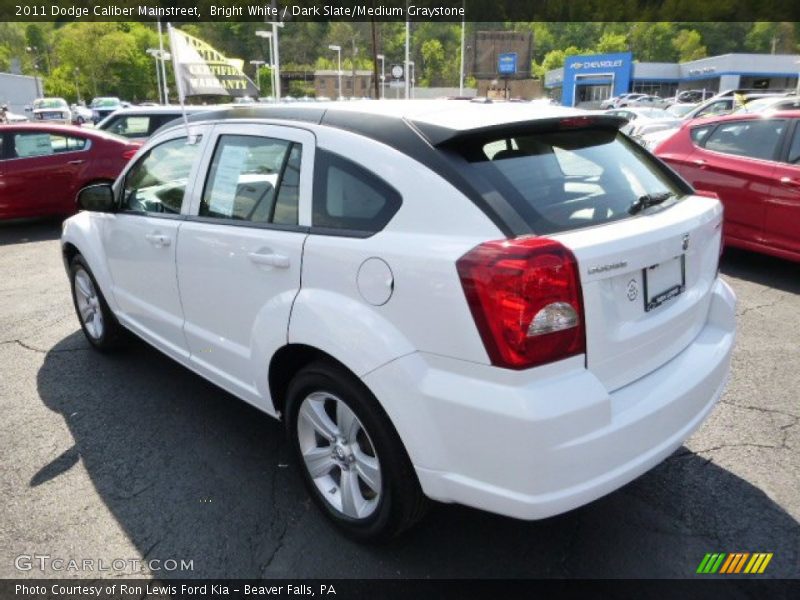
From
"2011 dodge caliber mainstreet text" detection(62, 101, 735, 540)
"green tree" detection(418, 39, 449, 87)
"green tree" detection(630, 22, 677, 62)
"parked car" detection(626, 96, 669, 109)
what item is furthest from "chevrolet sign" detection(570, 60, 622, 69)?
"2011 dodge caliber mainstreet text" detection(62, 101, 735, 540)

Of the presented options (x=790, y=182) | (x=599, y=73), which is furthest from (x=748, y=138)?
(x=599, y=73)

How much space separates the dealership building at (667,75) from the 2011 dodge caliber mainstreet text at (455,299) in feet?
223

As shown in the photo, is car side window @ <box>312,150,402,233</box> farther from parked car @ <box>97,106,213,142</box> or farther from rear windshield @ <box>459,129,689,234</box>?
parked car @ <box>97,106,213,142</box>

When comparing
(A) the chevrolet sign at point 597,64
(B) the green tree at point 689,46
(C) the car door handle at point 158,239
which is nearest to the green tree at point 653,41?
(B) the green tree at point 689,46

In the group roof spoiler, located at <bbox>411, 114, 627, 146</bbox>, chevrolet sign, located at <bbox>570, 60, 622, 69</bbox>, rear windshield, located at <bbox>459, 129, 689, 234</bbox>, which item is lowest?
rear windshield, located at <bbox>459, 129, 689, 234</bbox>

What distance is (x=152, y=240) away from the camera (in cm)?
339

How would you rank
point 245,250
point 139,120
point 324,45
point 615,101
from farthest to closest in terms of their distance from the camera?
point 324,45 < point 615,101 < point 139,120 < point 245,250

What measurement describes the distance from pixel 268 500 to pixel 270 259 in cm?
114

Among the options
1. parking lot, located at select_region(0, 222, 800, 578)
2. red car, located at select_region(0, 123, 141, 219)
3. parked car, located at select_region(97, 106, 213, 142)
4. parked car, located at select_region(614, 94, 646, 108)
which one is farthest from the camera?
parked car, located at select_region(614, 94, 646, 108)

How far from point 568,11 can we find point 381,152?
14733cm

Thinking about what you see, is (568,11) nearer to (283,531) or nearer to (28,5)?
(28,5)

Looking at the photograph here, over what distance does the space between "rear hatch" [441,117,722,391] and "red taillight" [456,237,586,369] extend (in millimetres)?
73

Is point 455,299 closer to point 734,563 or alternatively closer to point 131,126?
point 734,563

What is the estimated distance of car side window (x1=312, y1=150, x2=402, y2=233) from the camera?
88.7 inches
